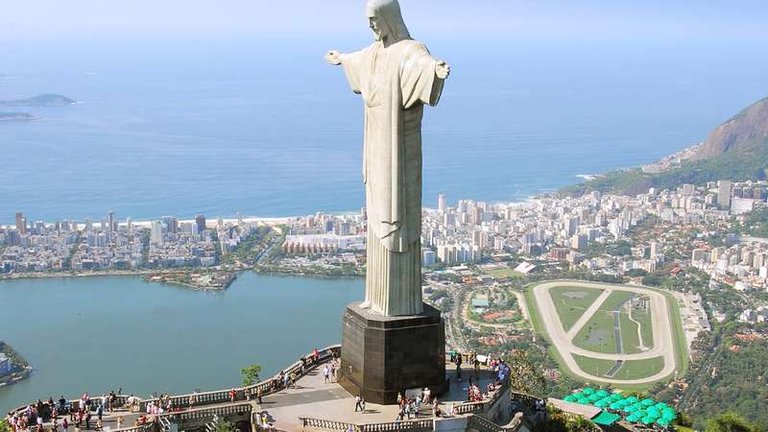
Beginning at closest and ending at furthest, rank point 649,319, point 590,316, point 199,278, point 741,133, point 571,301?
1. point 649,319
2. point 590,316
3. point 571,301
4. point 199,278
5. point 741,133

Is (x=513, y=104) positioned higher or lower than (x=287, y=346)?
higher

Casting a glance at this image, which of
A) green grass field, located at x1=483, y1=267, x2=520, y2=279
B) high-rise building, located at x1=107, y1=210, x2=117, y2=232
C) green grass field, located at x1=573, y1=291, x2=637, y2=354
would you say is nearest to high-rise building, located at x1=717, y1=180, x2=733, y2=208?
green grass field, located at x1=483, y1=267, x2=520, y2=279

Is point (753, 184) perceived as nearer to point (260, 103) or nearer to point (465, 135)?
point (465, 135)

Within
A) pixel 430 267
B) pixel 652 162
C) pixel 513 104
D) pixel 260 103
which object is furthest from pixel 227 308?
pixel 513 104

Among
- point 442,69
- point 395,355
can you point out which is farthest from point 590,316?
point 442,69

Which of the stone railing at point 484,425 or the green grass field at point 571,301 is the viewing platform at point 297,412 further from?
the green grass field at point 571,301

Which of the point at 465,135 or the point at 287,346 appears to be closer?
the point at 287,346

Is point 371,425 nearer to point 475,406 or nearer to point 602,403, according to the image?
point 475,406
